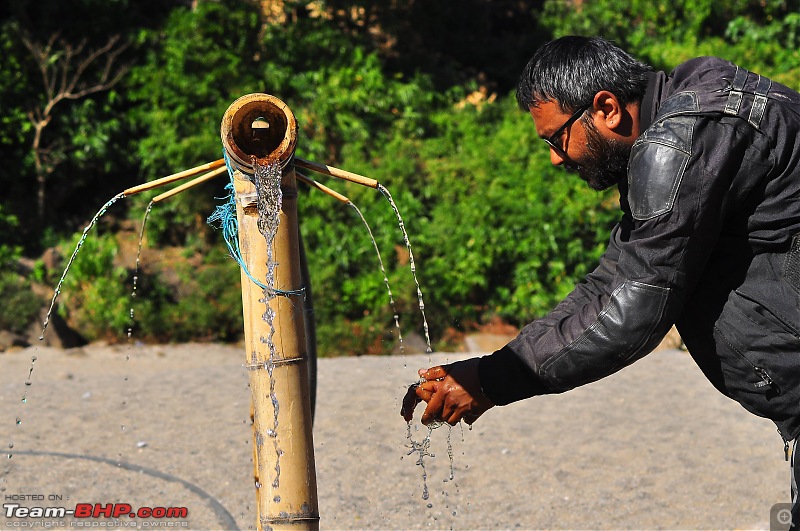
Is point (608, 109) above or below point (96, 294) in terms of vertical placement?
below

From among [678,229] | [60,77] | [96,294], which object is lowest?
[678,229]

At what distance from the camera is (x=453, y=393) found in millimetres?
2205

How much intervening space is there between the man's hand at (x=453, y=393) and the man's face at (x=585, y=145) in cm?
52

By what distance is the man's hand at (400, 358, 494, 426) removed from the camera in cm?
219

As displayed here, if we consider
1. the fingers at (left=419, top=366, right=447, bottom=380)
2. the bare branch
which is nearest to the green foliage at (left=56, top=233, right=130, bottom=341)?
the bare branch

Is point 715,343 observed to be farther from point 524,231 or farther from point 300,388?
point 524,231

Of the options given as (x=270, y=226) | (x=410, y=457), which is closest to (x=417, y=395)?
(x=270, y=226)

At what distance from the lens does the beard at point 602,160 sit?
2.12m

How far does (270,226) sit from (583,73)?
2.59 feet

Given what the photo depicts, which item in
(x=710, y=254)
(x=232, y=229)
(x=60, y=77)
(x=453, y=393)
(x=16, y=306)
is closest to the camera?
(x=710, y=254)

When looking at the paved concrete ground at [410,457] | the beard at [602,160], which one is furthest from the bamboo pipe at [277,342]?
the paved concrete ground at [410,457]

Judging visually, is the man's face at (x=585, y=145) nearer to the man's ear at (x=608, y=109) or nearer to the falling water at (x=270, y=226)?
the man's ear at (x=608, y=109)

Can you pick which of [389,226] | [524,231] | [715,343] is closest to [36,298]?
[389,226]

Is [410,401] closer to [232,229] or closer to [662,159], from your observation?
[232,229]
